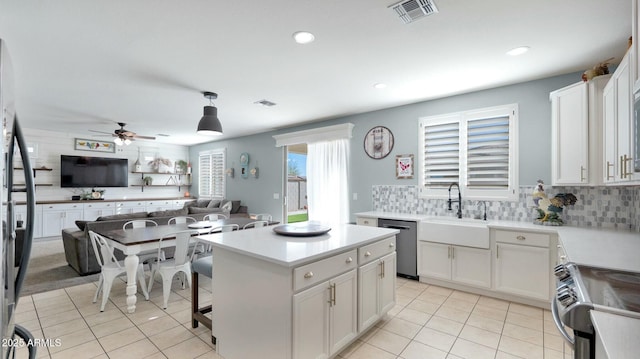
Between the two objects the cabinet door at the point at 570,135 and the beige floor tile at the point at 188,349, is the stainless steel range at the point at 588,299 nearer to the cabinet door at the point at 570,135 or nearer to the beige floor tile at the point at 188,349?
the cabinet door at the point at 570,135

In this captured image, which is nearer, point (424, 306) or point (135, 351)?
point (135, 351)

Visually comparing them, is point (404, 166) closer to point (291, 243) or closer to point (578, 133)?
point (578, 133)

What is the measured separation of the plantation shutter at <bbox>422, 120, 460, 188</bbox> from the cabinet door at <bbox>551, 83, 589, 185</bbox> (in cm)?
111

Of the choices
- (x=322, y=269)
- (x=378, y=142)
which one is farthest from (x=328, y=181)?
(x=322, y=269)

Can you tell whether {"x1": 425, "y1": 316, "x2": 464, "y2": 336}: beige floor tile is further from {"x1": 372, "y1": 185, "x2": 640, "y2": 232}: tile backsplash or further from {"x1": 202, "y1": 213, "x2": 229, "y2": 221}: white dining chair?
{"x1": 202, "y1": 213, "x2": 229, "y2": 221}: white dining chair

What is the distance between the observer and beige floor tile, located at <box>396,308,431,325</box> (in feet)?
9.00

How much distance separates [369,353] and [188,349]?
143 cm

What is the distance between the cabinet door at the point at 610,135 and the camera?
7.29ft

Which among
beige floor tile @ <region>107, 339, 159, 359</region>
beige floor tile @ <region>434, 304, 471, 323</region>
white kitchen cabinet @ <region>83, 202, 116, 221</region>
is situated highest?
white kitchen cabinet @ <region>83, 202, 116, 221</region>

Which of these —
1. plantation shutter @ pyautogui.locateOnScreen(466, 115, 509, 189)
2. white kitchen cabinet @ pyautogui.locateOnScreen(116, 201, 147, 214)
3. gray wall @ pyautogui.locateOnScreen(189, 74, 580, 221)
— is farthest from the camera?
white kitchen cabinet @ pyautogui.locateOnScreen(116, 201, 147, 214)

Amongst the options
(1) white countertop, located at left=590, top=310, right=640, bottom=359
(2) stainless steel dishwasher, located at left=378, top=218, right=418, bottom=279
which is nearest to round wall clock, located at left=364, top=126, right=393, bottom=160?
(2) stainless steel dishwasher, located at left=378, top=218, right=418, bottom=279

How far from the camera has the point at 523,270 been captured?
3025 millimetres

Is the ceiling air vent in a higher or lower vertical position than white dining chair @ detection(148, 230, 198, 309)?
higher

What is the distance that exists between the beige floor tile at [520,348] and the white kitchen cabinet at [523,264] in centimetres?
82
